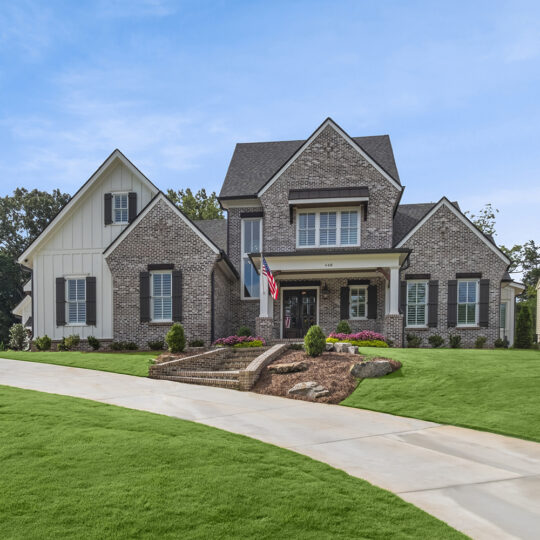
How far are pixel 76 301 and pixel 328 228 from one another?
40.2 feet

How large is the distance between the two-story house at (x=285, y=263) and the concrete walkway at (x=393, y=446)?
8.15 meters

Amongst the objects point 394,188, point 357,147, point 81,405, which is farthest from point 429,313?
point 81,405

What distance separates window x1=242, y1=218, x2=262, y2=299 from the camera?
2370 centimetres

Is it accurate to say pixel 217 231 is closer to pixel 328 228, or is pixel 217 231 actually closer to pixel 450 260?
pixel 328 228

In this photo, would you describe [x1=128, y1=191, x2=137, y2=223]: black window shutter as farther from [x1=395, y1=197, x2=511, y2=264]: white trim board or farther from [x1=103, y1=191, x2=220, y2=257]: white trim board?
[x1=395, y1=197, x2=511, y2=264]: white trim board

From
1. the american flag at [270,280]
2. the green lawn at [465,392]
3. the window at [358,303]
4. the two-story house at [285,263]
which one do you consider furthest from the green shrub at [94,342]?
the green lawn at [465,392]

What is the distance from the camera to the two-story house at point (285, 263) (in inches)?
805

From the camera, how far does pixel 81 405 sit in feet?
29.8

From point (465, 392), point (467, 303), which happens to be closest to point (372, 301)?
point (467, 303)

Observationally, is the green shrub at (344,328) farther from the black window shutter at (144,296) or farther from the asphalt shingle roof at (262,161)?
the black window shutter at (144,296)

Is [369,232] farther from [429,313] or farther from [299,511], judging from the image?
[299,511]

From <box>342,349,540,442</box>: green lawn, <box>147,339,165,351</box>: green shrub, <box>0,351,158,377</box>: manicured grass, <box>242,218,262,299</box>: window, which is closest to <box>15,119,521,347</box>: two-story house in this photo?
<box>242,218,262,299</box>: window

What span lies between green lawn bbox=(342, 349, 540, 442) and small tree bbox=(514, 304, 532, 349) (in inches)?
226

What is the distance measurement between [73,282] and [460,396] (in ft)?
58.4
